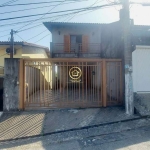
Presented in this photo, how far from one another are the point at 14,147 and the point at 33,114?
6.13 ft

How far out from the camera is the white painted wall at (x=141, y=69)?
23.2 feet

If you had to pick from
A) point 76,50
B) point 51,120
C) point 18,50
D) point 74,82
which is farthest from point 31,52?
point 51,120

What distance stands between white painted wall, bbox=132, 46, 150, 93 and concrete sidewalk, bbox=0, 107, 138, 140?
68.6 inches

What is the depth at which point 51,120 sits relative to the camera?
5316mm

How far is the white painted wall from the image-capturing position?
7.06 metres

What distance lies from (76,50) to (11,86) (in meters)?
8.61

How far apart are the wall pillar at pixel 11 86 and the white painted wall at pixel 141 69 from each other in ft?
17.5

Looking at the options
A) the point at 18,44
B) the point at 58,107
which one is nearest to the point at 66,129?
the point at 58,107

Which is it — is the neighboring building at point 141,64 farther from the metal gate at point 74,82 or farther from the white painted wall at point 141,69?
the metal gate at point 74,82

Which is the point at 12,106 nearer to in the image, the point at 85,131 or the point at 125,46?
the point at 85,131

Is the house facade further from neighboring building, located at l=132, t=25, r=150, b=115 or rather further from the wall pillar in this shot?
neighboring building, located at l=132, t=25, r=150, b=115

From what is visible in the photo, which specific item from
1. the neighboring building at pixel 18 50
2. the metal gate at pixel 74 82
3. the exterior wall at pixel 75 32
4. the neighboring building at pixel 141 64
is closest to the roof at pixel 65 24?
the exterior wall at pixel 75 32

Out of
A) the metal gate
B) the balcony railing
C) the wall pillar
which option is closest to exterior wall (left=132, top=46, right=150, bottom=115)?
the metal gate

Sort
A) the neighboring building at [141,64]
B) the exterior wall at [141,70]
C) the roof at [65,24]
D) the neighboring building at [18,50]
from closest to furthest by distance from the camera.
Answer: the neighboring building at [141,64] < the exterior wall at [141,70] < the roof at [65,24] < the neighboring building at [18,50]
